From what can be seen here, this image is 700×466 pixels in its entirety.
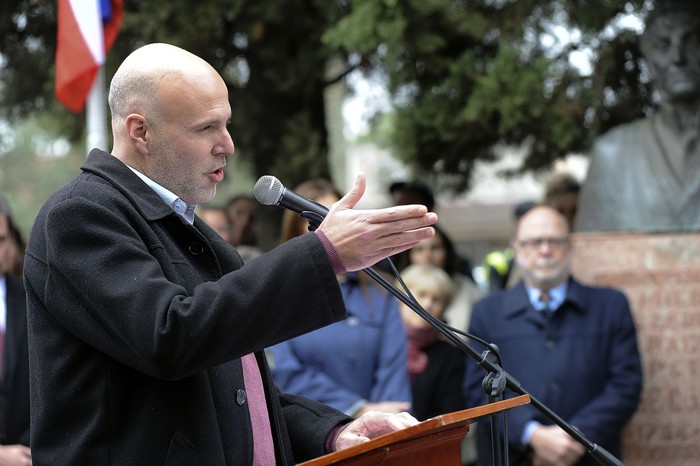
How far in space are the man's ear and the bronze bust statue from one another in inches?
180

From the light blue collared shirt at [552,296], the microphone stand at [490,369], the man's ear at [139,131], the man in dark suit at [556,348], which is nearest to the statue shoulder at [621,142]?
the man in dark suit at [556,348]

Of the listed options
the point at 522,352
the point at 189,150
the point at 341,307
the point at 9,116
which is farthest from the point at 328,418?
the point at 9,116

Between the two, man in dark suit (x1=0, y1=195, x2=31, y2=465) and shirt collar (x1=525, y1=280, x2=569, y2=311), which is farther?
shirt collar (x1=525, y1=280, x2=569, y2=311)

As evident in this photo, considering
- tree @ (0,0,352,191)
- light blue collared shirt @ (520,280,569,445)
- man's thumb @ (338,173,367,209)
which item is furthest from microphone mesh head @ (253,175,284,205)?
tree @ (0,0,352,191)

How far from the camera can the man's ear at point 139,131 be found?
2566mm

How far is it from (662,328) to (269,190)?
4.29 meters

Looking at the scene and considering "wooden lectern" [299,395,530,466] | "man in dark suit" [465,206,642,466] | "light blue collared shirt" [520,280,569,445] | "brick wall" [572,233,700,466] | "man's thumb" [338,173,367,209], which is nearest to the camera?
"wooden lectern" [299,395,530,466]

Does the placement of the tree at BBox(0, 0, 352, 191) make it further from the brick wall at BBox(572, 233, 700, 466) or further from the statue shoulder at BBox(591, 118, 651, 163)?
the brick wall at BBox(572, 233, 700, 466)

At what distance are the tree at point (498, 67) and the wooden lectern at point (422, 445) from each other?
4657 mm

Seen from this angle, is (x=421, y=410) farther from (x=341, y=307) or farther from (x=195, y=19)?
(x=341, y=307)

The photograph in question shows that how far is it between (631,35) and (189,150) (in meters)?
5.41

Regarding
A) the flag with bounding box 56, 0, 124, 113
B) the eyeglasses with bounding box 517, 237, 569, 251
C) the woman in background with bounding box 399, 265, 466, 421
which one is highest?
the flag with bounding box 56, 0, 124, 113

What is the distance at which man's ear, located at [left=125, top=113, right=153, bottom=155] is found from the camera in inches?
101

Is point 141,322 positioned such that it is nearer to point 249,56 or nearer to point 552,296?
point 552,296
